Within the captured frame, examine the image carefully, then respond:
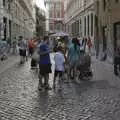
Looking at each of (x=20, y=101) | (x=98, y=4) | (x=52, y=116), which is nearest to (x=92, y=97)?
(x=20, y=101)

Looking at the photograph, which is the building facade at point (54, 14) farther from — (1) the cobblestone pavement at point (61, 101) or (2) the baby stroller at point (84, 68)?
(1) the cobblestone pavement at point (61, 101)

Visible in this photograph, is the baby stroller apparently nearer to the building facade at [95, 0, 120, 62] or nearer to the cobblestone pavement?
the cobblestone pavement

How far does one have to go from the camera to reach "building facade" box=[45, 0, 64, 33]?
476 ft

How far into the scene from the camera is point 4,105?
34.0 feet

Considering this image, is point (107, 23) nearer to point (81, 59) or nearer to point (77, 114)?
point (81, 59)

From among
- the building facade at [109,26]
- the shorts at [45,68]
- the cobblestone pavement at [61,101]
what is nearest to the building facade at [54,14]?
the building facade at [109,26]

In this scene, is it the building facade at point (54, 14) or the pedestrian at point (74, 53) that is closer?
the pedestrian at point (74, 53)

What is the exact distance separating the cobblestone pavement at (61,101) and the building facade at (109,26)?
1273 centimetres

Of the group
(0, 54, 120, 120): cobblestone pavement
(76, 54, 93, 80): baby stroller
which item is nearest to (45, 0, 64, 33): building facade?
(76, 54, 93, 80): baby stroller

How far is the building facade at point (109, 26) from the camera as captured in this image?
28.0 m

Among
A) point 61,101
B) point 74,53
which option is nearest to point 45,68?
point 61,101

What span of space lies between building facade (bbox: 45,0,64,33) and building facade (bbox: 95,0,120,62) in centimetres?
10600

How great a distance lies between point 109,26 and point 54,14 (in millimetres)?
118930

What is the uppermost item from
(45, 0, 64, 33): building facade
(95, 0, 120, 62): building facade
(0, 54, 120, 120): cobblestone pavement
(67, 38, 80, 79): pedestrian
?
(45, 0, 64, 33): building facade
